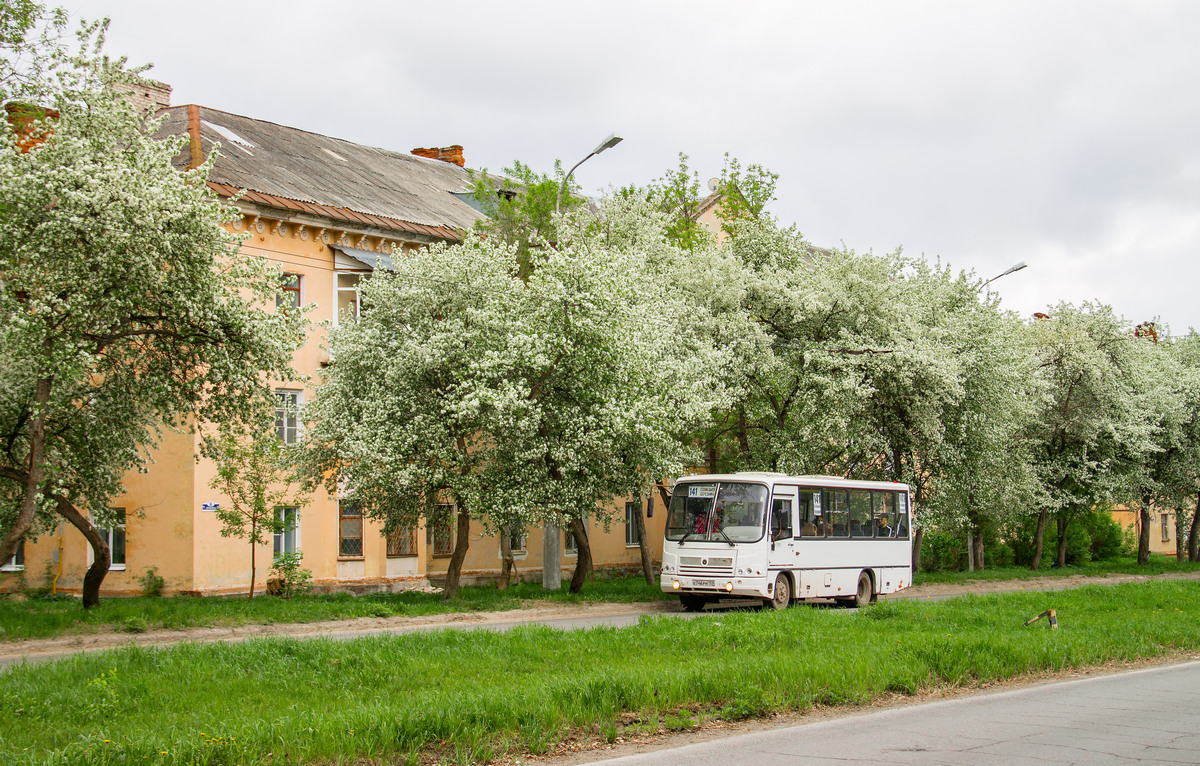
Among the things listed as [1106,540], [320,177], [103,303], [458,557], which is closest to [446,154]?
[320,177]

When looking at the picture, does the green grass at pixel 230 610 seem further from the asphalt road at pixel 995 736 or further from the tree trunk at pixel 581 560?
the asphalt road at pixel 995 736

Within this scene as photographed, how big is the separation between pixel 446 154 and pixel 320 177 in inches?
578

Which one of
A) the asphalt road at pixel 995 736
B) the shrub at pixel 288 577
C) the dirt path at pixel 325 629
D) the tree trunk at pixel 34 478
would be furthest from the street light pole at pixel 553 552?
the asphalt road at pixel 995 736

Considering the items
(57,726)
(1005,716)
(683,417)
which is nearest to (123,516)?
(683,417)

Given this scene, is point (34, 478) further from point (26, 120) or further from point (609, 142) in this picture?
point (609, 142)

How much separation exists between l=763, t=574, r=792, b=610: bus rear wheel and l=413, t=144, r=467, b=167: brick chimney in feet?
96.1

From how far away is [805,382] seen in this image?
2727cm

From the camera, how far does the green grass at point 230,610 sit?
55.1 feet

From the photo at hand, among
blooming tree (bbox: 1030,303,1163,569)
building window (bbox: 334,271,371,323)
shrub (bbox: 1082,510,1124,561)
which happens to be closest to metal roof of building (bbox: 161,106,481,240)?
building window (bbox: 334,271,371,323)

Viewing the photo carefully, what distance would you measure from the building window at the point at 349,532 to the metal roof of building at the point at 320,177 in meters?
7.95

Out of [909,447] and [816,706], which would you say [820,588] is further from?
[816,706]

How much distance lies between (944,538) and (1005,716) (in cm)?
3639

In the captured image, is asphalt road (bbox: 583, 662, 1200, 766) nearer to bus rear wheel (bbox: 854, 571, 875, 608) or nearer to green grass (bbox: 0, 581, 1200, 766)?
green grass (bbox: 0, 581, 1200, 766)

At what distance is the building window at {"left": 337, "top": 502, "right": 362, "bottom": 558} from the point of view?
2919cm
